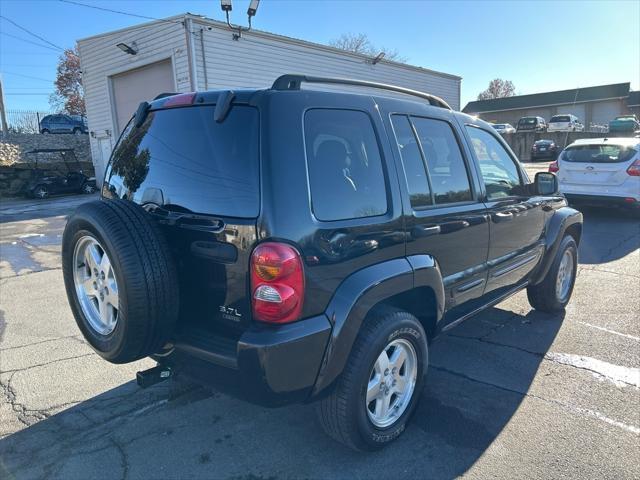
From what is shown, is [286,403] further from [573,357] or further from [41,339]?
[41,339]

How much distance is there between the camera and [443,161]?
3266 mm

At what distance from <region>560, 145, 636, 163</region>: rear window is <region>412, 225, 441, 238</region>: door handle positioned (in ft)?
26.7

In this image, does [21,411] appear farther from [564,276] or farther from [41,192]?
[41,192]

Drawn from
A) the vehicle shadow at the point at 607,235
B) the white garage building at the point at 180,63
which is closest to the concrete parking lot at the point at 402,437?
the vehicle shadow at the point at 607,235

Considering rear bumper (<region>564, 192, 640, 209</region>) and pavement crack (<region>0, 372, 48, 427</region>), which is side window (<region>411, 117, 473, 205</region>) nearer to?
pavement crack (<region>0, 372, 48, 427</region>)

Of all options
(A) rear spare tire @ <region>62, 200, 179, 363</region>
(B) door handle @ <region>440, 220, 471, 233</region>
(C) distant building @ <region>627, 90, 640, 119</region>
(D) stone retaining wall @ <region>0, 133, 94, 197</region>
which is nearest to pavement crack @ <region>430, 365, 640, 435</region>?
(B) door handle @ <region>440, 220, 471, 233</region>

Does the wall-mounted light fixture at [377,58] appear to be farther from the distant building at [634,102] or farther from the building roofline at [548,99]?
the distant building at [634,102]

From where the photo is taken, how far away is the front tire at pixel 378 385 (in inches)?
96.7

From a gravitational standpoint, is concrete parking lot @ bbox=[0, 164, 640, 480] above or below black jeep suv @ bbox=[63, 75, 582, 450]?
below

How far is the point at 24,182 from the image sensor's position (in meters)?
19.5

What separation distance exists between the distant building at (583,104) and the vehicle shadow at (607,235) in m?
47.6

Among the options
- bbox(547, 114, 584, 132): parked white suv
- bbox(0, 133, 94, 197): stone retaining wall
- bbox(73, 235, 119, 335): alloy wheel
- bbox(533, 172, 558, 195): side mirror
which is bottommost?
bbox(73, 235, 119, 335): alloy wheel

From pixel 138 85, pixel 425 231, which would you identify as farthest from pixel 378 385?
pixel 138 85

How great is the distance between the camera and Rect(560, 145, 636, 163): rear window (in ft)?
30.1
